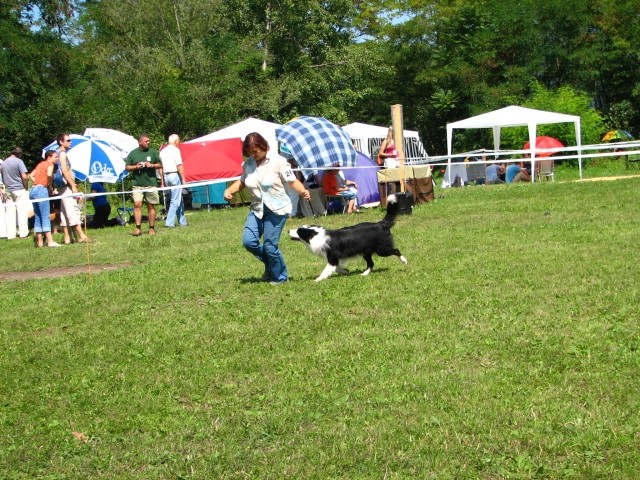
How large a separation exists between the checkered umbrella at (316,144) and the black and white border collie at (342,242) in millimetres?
8554

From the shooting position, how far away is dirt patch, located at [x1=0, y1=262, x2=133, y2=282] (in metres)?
11.7

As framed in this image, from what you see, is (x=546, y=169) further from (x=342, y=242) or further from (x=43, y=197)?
(x=342, y=242)

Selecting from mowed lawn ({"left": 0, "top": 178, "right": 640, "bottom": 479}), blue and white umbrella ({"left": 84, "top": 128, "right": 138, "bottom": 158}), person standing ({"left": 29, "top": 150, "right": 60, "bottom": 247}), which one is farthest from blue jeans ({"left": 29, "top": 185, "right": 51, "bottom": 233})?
blue and white umbrella ({"left": 84, "top": 128, "right": 138, "bottom": 158})

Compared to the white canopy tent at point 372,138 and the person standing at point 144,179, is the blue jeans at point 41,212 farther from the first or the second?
the white canopy tent at point 372,138

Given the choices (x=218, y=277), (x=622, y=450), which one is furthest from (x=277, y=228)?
(x=622, y=450)

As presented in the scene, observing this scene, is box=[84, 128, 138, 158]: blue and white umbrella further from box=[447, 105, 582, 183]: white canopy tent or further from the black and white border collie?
the black and white border collie

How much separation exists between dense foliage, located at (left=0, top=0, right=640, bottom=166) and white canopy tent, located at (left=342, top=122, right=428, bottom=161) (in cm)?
578

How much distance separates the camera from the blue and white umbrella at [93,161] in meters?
19.3

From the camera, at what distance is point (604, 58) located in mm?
38906

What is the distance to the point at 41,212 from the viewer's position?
49.8 feet

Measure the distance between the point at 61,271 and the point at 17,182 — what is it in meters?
5.47

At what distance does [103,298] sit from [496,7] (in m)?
34.1

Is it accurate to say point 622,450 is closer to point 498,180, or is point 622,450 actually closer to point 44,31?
point 498,180

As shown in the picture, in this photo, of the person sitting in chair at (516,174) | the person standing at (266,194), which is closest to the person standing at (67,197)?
the person standing at (266,194)
